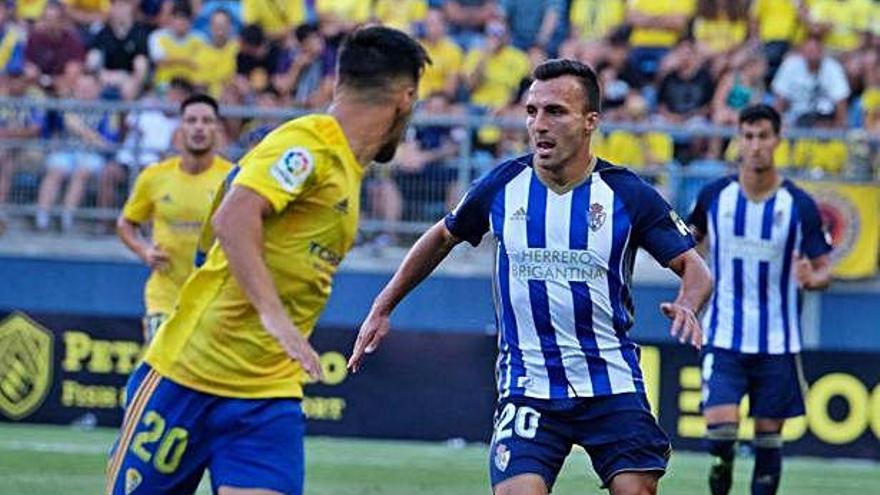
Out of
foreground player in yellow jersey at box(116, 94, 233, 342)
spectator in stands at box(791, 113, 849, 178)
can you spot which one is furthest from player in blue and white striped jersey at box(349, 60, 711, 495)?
spectator in stands at box(791, 113, 849, 178)

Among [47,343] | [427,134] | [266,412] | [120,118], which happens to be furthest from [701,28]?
[266,412]

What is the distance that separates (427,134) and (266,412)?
462 inches

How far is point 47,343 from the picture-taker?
1778 centimetres

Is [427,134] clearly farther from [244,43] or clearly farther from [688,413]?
[688,413]

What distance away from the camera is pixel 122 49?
64.8 feet

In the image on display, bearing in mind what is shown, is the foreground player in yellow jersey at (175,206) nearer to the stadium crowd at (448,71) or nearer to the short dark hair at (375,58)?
the stadium crowd at (448,71)

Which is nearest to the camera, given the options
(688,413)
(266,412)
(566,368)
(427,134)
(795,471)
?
(266,412)

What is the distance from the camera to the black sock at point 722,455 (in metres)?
12.3

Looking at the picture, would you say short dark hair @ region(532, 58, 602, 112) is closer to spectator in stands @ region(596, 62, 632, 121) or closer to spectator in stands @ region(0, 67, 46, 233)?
spectator in stands @ region(596, 62, 632, 121)

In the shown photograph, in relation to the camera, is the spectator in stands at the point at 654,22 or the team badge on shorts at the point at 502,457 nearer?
the team badge on shorts at the point at 502,457

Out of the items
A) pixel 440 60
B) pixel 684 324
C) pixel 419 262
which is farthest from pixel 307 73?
pixel 684 324

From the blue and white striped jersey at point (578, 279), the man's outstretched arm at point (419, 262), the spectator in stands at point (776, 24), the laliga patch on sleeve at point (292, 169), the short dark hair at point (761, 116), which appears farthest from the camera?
the spectator in stands at point (776, 24)

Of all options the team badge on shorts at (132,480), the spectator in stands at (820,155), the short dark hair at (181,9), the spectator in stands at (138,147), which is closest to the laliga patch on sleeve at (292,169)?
the team badge on shorts at (132,480)

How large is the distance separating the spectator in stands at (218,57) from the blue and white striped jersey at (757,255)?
26.0 feet
